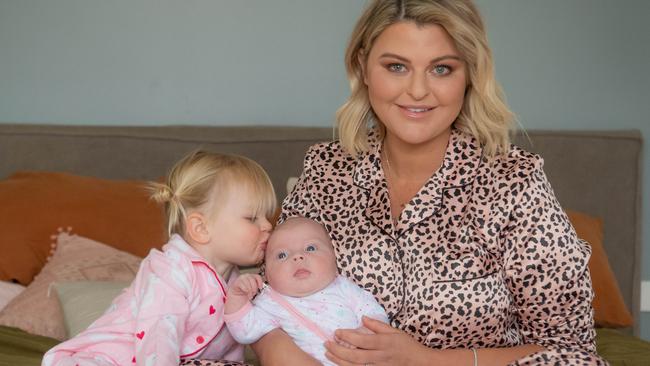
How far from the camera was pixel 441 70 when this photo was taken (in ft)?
7.66

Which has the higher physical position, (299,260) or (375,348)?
(299,260)

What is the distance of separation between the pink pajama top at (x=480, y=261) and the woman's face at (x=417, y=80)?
12 centimetres

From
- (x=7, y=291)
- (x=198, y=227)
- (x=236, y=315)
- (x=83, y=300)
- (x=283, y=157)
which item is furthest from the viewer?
(x=283, y=157)

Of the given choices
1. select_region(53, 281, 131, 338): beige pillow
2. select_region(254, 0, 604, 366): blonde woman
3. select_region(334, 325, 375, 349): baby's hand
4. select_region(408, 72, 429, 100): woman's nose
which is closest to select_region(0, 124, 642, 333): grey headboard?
select_region(53, 281, 131, 338): beige pillow

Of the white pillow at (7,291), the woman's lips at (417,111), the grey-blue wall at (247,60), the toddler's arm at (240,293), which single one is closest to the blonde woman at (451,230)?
the woman's lips at (417,111)

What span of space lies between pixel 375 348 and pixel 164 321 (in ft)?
1.56

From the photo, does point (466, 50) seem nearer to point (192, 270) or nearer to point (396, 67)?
point (396, 67)

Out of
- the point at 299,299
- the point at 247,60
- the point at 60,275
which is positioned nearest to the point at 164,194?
the point at 299,299

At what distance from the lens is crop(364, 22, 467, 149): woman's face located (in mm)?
2287

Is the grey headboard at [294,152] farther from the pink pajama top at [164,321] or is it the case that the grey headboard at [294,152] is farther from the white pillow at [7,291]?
the pink pajama top at [164,321]

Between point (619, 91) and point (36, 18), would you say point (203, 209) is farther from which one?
point (619, 91)

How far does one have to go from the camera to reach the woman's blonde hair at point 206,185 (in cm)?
229

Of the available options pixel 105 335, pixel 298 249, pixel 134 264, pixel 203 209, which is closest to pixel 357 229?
pixel 298 249

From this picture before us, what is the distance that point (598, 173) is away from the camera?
373cm
